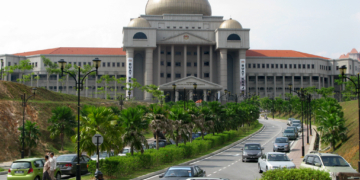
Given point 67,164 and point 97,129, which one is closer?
point 97,129

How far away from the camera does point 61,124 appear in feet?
140

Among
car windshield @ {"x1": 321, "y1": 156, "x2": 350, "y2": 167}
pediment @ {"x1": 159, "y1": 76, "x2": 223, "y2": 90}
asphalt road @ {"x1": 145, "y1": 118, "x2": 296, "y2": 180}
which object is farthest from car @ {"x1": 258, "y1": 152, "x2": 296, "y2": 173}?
pediment @ {"x1": 159, "y1": 76, "x2": 223, "y2": 90}

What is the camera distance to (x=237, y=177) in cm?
2414

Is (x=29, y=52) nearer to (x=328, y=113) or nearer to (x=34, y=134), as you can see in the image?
(x=34, y=134)

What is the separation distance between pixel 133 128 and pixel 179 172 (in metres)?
10.7

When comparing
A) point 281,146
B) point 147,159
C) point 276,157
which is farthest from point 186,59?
point 276,157

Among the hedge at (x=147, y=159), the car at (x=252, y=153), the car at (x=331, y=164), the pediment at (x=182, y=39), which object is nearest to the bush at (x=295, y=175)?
the car at (x=331, y=164)

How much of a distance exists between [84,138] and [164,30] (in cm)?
9510

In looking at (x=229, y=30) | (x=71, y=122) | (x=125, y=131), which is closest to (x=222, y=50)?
(x=229, y=30)

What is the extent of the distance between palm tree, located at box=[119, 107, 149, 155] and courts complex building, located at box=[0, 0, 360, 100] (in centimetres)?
7790

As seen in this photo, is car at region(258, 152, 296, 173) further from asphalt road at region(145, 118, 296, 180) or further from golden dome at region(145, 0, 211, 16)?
golden dome at region(145, 0, 211, 16)

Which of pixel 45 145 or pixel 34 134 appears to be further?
pixel 45 145

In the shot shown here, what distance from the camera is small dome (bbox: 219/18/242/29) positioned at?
4550 inches

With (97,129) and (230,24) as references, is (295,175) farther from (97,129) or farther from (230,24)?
(230,24)
